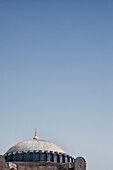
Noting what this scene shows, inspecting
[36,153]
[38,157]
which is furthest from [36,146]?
[38,157]

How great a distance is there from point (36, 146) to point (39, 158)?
1991 millimetres

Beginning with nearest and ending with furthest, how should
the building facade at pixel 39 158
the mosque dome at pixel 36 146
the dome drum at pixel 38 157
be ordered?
the building facade at pixel 39 158 → the dome drum at pixel 38 157 → the mosque dome at pixel 36 146

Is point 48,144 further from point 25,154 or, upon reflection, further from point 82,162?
point 82,162

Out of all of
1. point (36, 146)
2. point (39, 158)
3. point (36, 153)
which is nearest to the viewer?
point (39, 158)

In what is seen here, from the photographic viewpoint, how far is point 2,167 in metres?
32.9

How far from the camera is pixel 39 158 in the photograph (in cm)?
3672

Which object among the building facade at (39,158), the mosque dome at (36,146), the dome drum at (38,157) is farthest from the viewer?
the mosque dome at (36,146)

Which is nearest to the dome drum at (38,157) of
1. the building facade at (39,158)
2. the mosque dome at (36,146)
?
the building facade at (39,158)

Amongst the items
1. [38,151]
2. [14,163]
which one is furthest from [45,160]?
[14,163]

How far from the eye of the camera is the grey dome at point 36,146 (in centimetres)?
3801

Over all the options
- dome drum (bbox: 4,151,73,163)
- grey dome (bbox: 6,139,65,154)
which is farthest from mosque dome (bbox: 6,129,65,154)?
dome drum (bbox: 4,151,73,163)

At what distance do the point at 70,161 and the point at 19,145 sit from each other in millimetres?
6515

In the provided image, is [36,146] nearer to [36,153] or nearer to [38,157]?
[36,153]

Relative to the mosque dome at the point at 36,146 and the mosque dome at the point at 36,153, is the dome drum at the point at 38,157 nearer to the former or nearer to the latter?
the mosque dome at the point at 36,153
